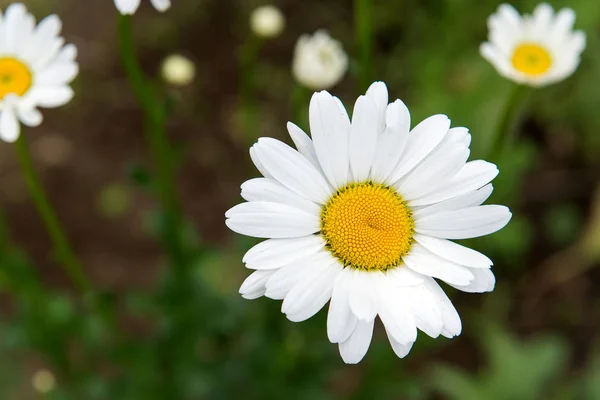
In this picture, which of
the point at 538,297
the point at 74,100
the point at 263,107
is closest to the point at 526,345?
the point at 538,297

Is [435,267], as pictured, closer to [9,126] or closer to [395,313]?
[395,313]

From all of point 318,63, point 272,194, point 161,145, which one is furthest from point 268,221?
point 318,63

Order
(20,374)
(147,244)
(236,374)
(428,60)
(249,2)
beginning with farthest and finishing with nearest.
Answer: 1. (249,2)
2. (147,244)
3. (428,60)
4. (20,374)
5. (236,374)

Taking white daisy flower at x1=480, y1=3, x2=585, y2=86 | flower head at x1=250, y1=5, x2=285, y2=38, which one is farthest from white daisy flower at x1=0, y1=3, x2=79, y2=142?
white daisy flower at x1=480, y1=3, x2=585, y2=86

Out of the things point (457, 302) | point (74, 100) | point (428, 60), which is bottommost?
point (457, 302)

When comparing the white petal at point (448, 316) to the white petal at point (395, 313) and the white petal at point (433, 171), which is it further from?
the white petal at point (433, 171)

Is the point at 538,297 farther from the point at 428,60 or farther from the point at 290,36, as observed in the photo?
the point at 290,36

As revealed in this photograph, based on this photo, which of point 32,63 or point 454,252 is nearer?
point 454,252
